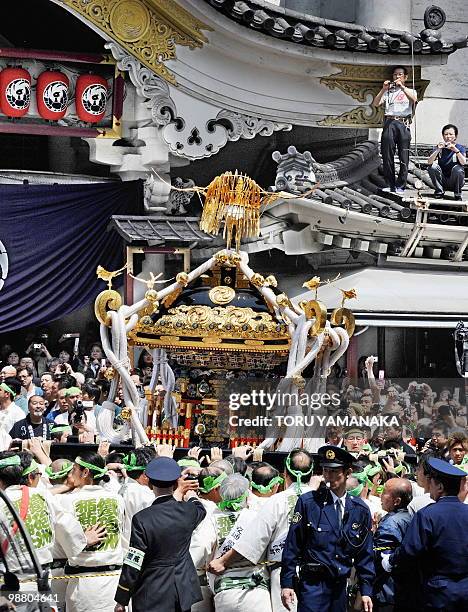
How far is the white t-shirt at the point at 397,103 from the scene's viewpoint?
789 inches

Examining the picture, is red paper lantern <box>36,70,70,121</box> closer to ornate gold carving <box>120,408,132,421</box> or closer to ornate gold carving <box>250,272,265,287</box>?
ornate gold carving <box>250,272,265,287</box>

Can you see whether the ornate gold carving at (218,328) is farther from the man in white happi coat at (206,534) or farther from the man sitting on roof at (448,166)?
the man sitting on roof at (448,166)

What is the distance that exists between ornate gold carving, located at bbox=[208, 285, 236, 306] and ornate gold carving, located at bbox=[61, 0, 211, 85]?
6.00m

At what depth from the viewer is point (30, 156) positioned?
21422mm

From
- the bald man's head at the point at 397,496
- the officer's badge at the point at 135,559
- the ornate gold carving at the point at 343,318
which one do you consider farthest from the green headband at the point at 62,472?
the ornate gold carving at the point at 343,318

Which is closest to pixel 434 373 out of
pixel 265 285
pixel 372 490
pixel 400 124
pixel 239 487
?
pixel 400 124

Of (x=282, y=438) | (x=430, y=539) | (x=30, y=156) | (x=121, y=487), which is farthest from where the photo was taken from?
(x=30, y=156)

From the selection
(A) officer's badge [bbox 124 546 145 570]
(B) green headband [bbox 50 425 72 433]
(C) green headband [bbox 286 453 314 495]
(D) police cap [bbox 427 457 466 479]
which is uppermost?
(D) police cap [bbox 427 457 466 479]

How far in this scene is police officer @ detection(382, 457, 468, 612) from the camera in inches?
349

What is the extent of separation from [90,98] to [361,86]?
378cm

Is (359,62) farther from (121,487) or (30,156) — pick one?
(121,487)

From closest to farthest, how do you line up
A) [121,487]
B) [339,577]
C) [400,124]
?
[339,577], [121,487], [400,124]

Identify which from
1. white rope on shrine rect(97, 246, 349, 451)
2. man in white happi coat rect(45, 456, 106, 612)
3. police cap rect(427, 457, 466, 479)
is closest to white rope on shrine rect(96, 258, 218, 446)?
white rope on shrine rect(97, 246, 349, 451)

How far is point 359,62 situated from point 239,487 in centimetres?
1119
